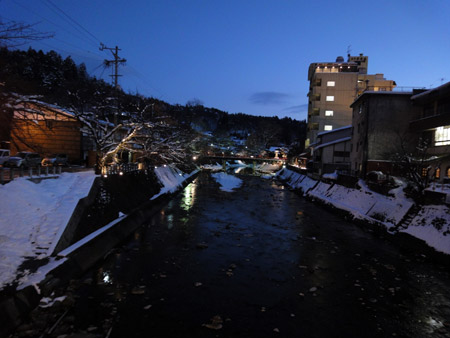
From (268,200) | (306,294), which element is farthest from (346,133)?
(306,294)

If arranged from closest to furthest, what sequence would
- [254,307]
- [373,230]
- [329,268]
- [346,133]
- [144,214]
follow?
1. [254,307]
2. [329,268]
3. [373,230]
4. [144,214]
5. [346,133]

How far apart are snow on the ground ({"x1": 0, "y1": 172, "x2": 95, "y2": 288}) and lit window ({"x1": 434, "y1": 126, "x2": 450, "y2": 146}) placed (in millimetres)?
30236

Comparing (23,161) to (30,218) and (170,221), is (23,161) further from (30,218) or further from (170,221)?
(30,218)

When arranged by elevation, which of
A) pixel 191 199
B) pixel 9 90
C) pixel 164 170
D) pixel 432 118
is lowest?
pixel 191 199

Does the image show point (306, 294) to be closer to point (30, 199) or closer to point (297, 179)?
point (30, 199)

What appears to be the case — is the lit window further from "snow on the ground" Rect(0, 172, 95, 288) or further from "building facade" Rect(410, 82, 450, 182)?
"snow on the ground" Rect(0, 172, 95, 288)

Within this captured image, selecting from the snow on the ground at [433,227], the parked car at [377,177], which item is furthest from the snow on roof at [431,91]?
the snow on the ground at [433,227]

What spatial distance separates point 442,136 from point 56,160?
35763mm

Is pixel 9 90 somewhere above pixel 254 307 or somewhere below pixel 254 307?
above

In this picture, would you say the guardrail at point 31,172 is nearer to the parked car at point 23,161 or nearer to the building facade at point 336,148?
the parked car at point 23,161

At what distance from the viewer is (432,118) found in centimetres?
2698

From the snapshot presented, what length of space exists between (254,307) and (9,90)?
874 centimetres

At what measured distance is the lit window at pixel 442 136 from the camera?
26.5 metres

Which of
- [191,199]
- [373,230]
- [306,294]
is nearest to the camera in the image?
[306,294]
